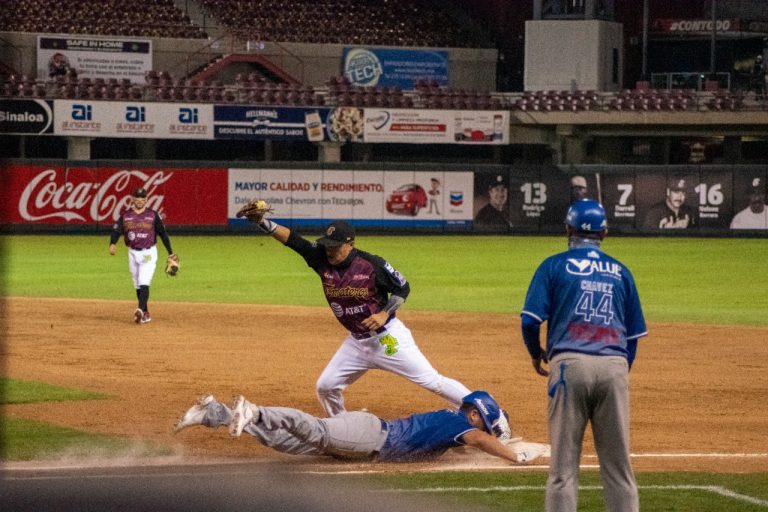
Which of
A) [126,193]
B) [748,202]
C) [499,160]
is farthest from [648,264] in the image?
[499,160]

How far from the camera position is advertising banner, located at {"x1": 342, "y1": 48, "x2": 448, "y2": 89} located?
49844 millimetres

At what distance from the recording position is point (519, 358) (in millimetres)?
15289

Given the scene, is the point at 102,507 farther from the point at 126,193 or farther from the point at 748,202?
the point at 748,202

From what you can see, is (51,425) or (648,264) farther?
(648,264)

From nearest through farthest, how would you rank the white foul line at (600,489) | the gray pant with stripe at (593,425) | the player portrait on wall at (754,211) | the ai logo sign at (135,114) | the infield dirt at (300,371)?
the gray pant with stripe at (593,425) < the white foul line at (600,489) < the infield dirt at (300,371) < the player portrait on wall at (754,211) < the ai logo sign at (135,114)

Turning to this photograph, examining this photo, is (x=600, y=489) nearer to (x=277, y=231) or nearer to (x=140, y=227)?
(x=277, y=231)

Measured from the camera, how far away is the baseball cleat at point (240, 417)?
Result: 8.35m

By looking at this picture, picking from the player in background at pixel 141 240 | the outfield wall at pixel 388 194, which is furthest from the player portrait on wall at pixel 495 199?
the player in background at pixel 141 240

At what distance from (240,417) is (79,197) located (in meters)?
30.2

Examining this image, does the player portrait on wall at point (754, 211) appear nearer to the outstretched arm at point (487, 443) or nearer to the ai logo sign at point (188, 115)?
the ai logo sign at point (188, 115)

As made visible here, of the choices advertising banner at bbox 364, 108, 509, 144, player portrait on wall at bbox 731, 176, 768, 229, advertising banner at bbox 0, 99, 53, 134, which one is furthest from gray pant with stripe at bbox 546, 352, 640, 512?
advertising banner at bbox 364, 108, 509, 144

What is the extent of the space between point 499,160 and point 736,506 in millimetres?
41476

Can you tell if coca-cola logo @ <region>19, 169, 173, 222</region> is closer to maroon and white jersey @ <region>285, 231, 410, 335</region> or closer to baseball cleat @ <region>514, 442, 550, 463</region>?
maroon and white jersey @ <region>285, 231, 410, 335</region>

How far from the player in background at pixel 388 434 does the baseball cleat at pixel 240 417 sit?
23mm
